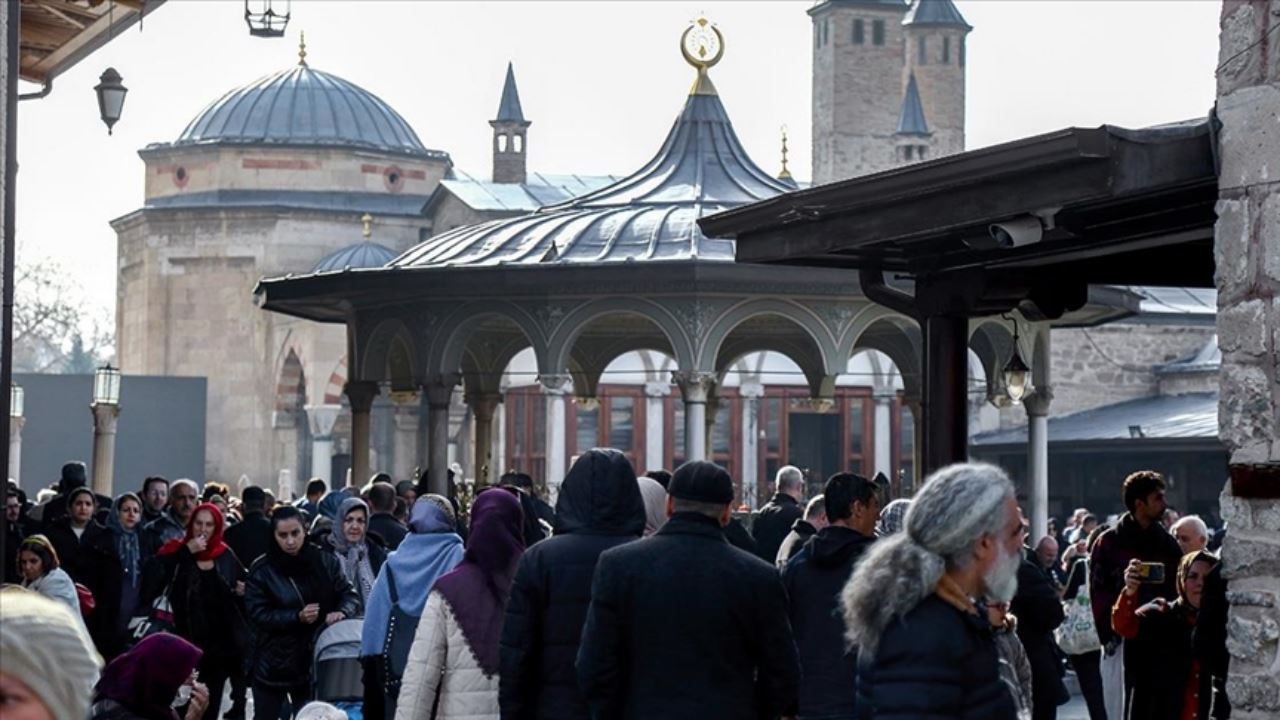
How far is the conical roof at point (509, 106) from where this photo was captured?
2603 inches

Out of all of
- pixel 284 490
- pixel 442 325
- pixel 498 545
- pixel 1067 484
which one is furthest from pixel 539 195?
pixel 498 545

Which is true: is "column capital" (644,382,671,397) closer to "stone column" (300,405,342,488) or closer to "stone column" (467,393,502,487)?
"stone column" (300,405,342,488)

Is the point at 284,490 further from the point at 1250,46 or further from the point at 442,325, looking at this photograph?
the point at 1250,46

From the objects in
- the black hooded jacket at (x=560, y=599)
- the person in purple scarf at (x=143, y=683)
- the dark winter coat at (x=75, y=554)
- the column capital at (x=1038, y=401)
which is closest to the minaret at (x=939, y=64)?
the column capital at (x=1038, y=401)

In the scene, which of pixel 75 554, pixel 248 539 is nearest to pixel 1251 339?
pixel 75 554

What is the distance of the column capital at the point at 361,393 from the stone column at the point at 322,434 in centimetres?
2763

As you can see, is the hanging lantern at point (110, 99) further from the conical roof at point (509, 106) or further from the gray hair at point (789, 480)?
the conical roof at point (509, 106)

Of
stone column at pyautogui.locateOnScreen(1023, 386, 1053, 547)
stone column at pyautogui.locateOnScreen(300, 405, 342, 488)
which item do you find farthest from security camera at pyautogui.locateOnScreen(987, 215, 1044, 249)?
stone column at pyautogui.locateOnScreen(300, 405, 342, 488)

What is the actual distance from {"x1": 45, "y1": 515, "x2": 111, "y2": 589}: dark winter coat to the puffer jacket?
558cm

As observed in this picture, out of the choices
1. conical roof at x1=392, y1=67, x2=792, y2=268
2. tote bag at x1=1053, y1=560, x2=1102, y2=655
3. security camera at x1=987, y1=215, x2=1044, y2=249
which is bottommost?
tote bag at x1=1053, y1=560, x2=1102, y2=655

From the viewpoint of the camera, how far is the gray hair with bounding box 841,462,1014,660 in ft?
15.2

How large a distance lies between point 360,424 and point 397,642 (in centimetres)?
1444

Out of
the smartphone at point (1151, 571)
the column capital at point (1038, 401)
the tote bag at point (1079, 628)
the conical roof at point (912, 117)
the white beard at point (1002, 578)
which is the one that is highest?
the conical roof at point (912, 117)

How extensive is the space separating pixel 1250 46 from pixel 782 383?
42306mm
